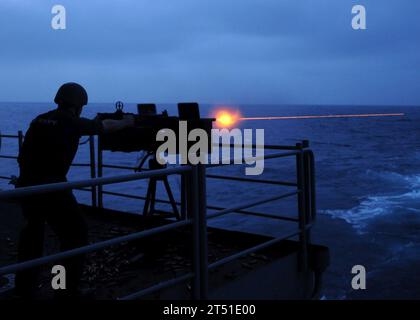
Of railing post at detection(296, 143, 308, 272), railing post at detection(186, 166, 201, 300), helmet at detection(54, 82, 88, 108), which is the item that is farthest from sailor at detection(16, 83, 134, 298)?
railing post at detection(296, 143, 308, 272)

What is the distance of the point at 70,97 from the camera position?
3492 millimetres

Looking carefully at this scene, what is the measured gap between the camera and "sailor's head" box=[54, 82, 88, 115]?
11.5 feet

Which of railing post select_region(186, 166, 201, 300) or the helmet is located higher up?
the helmet

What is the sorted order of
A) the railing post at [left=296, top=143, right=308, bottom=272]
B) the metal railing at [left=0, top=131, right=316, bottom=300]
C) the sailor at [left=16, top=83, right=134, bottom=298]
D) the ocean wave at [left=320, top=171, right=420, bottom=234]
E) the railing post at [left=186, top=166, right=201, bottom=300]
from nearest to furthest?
the metal railing at [left=0, top=131, right=316, bottom=300] < the railing post at [left=186, top=166, right=201, bottom=300] < the sailor at [left=16, top=83, right=134, bottom=298] < the railing post at [left=296, top=143, right=308, bottom=272] < the ocean wave at [left=320, top=171, right=420, bottom=234]

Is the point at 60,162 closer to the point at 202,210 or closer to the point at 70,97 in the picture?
the point at 70,97

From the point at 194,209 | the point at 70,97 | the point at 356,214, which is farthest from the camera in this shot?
the point at 356,214

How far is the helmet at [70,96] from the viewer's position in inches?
137

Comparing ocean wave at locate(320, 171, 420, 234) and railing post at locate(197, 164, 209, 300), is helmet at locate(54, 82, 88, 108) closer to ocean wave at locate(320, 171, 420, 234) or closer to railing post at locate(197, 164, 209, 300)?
railing post at locate(197, 164, 209, 300)

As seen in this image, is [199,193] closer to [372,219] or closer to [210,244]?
[210,244]

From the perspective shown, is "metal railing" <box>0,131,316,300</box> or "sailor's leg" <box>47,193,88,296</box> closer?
"metal railing" <box>0,131,316,300</box>

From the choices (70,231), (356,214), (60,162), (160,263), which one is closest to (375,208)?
(356,214)

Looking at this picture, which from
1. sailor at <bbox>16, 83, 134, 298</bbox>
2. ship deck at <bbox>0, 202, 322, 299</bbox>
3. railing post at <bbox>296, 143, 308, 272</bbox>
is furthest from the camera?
railing post at <bbox>296, 143, 308, 272</bbox>

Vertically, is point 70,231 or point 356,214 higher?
point 70,231

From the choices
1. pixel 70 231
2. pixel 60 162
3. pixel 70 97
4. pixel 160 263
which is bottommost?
pixel 160 263
